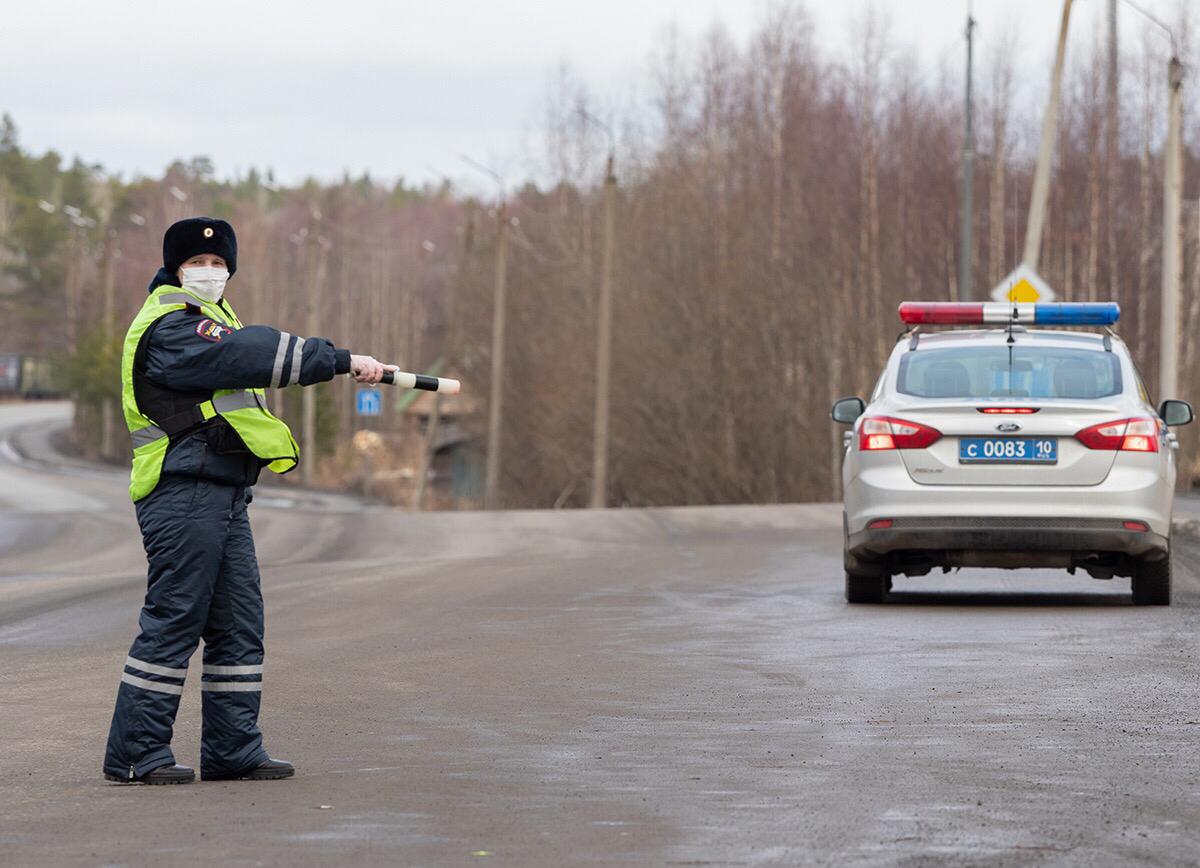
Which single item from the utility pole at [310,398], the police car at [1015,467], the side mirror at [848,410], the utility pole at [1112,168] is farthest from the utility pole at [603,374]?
the police car at [1015,467]

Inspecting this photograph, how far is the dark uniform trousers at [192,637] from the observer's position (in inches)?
283

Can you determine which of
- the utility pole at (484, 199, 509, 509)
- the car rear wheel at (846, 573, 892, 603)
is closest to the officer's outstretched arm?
the car rear wheel at (846, 573, 892, 603)

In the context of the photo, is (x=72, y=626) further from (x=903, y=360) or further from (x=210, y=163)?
(x=210, y=163)

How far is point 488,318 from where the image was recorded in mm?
68062

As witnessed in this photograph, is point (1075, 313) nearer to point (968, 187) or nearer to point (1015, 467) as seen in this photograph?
point (1015, 467)

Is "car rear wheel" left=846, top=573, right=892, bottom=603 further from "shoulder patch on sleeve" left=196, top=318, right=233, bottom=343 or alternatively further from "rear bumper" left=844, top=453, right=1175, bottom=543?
"shoulder patch on sleeve" left=196, top=318, right=233, bottom=343

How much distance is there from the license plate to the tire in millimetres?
991

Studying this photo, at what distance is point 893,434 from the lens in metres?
13.4

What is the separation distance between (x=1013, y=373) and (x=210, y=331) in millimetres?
7498

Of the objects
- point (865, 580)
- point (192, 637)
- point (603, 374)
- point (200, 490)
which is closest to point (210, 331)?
point (200, 490)

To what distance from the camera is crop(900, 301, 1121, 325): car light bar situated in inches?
561

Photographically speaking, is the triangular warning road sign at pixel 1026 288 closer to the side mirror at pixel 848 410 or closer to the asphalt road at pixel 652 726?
the asphalt road at pixel 652 726

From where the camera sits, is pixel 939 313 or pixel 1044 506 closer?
pixel 1044 506

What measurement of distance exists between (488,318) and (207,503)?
60973mm
